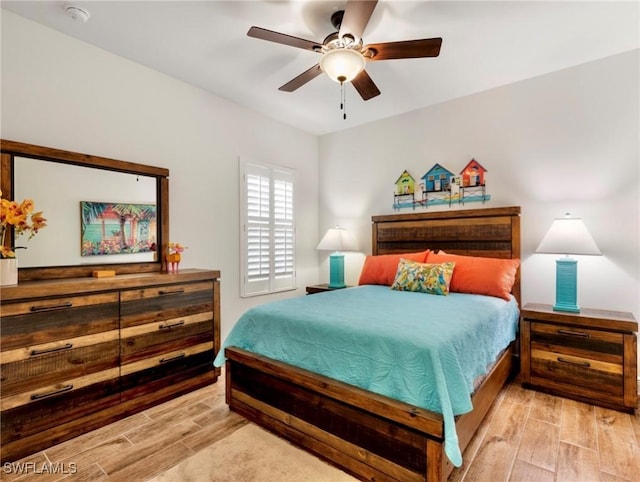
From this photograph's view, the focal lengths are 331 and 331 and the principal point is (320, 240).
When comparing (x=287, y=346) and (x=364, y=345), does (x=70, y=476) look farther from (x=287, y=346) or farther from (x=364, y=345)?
(x=364, y=345)

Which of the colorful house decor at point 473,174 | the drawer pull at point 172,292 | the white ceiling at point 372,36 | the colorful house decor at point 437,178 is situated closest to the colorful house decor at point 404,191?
the colorful house decor at point 437,178

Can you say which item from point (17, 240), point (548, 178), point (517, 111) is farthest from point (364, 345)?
point (517, 111)

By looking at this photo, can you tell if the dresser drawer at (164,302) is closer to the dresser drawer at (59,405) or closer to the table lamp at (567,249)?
the dresser drawer at (59,405)

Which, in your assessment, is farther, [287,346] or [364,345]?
[287,346]

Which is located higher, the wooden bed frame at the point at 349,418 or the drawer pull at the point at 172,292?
the drawer pull at the point at 172,292

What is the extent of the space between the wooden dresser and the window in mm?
984

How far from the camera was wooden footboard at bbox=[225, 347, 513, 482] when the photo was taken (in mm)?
1546

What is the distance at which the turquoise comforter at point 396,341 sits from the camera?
157 cm

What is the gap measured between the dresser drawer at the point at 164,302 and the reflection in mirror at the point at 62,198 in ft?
1.59

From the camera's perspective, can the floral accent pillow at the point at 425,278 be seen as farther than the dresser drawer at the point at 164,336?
Yes

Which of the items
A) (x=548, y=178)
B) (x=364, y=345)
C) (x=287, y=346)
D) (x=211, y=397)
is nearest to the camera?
(x=364, y=345)

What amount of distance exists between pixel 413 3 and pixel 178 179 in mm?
2433

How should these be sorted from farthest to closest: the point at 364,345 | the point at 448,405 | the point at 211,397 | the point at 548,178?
the point at 548,178
the point at 211,397
the point at 364,345
the point at 448,405

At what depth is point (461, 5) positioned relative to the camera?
2.16 meters
